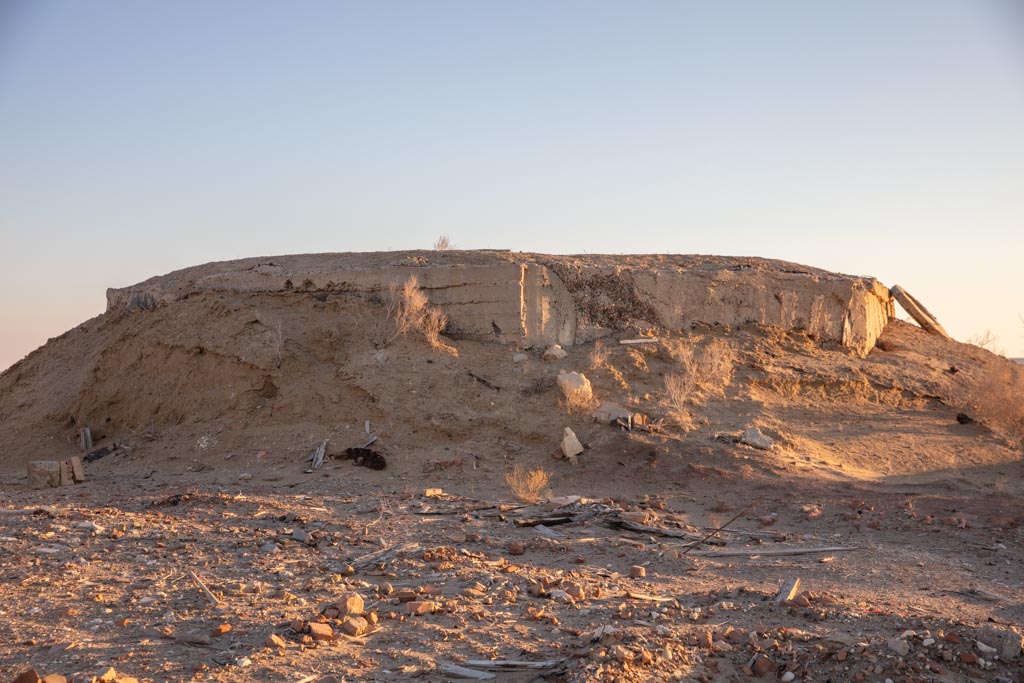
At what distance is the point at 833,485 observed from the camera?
10883mm

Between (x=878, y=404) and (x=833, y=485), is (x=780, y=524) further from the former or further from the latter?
(x=878, y=404)

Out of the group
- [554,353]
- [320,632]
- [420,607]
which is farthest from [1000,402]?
[320,632]

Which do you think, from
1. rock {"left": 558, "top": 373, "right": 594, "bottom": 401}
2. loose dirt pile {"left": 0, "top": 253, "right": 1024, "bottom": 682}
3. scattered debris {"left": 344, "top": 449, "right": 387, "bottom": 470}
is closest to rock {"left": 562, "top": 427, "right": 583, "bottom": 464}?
loose dirt pile {"left": 0, "top": 253, "right": 1024, "bottom": 682}

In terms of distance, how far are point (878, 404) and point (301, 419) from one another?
9.35 m

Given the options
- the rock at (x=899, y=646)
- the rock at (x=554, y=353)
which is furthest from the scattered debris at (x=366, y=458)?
the rock at (x=899, y=646)

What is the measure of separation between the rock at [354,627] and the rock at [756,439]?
8.10 metres

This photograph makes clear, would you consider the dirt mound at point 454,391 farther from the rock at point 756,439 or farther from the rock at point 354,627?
the rock at point 354,627

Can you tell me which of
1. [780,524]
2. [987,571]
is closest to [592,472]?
[780,524]

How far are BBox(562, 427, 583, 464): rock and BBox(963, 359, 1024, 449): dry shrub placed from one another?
271 inches

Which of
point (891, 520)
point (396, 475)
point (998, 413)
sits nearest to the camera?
point (891, 520)

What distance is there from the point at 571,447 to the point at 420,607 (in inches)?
259

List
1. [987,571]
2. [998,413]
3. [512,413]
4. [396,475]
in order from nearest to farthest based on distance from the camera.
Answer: [987,571], [396,475], [512,413], [998,413]

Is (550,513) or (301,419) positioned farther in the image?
(301,419)

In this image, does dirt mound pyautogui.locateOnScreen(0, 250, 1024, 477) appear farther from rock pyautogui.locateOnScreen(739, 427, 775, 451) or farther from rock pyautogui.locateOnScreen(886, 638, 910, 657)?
rock pyautogui.locateOnScreen(886, 638, 910, 657)
